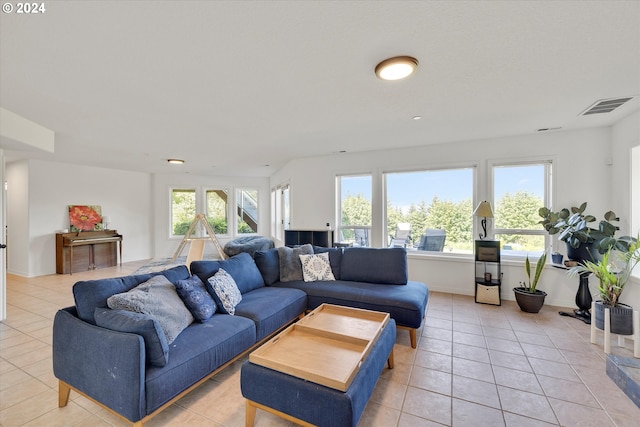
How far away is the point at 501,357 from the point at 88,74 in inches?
169

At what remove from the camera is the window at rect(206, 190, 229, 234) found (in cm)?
811

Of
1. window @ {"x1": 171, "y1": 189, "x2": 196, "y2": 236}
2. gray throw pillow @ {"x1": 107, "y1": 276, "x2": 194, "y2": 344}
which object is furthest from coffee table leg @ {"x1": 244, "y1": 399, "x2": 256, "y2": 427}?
window @ {"x1": 171, "y1": 189, "x2": 196, "y2": 236}

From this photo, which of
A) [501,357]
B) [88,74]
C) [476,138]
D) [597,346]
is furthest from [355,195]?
[88,74]

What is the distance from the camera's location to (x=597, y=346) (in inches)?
102

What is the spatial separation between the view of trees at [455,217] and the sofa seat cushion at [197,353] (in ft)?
11.1

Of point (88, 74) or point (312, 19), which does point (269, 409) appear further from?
point (88, 74)

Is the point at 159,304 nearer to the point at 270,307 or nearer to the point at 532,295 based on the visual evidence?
the point at 270,307

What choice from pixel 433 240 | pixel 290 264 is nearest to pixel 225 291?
pixel 290 264

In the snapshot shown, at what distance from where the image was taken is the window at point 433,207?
4.42 m

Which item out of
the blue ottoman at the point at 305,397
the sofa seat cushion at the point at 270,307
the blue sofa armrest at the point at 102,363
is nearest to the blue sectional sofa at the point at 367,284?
the sofa seat cushion at the point at 270,307

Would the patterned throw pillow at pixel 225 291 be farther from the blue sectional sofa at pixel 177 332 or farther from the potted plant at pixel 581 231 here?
the potted plant at pixel 581 231

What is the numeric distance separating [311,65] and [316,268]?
2.34 m

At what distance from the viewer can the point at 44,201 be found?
5527 mm

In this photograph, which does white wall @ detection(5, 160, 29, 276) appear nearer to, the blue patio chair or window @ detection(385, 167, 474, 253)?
window @ detection(385, 167, 474, 253)
